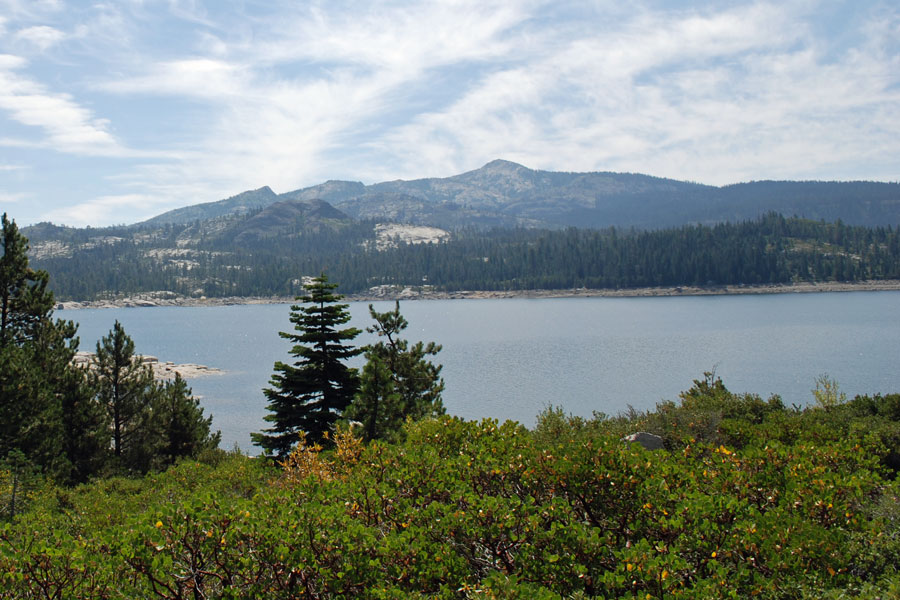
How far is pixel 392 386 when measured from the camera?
24.3 m

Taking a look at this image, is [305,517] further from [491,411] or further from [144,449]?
[491,411]

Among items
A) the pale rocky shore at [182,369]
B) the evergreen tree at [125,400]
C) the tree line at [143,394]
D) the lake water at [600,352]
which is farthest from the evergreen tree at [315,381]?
the pale rocky shore at [182,369]

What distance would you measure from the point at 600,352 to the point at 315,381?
57604mm

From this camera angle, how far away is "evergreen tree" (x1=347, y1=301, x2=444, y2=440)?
2380 cm

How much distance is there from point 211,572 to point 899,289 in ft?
692

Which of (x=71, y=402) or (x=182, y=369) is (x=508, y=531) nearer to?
(x=71, y=402)

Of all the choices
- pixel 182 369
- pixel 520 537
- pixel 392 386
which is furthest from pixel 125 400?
pixel 182 369

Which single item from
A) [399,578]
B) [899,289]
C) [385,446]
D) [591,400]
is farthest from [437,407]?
[899,289]

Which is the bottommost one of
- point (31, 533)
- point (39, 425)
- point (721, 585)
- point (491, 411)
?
point (491, 411)

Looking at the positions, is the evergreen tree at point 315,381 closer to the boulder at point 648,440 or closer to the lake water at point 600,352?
the boulder at point 648,440

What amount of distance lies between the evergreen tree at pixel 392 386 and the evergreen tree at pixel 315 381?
1.74m

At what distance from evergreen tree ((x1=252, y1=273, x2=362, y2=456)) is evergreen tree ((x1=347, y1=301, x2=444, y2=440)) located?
68.6 inches

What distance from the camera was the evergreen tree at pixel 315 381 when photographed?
2517 centimetres

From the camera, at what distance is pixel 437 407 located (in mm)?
27234
